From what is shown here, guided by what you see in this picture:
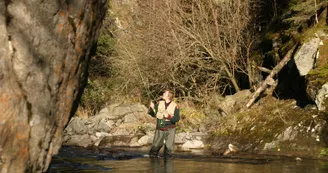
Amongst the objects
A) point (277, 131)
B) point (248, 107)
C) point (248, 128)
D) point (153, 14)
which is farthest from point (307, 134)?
point (153, 14)

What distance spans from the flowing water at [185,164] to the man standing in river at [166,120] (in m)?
0.40

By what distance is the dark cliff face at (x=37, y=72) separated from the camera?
561cm

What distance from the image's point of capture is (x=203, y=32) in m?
24.1

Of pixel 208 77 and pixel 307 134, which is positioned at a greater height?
pixel 208 77

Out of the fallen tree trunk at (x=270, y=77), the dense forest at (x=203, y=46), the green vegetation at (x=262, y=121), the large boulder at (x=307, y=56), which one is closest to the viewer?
the green vegetation at (x=262, y=121)

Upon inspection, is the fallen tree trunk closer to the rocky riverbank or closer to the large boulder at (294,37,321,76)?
the rocky riverbank

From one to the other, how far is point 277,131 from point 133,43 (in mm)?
9623

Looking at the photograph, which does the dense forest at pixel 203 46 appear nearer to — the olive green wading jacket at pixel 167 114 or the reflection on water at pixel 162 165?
the olive green wading jacket at pixel 167 114

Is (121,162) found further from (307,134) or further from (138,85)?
(138,85)

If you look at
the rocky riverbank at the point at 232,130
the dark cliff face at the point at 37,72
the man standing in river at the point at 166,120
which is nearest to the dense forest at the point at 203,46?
the rocky riverbank at the point at 232,130

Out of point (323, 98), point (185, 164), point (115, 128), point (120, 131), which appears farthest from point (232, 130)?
point (185, 164)

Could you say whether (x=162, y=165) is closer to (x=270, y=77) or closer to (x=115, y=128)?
(x=270, y=77)

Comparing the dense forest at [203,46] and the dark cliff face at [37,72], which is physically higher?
the dense forest at [203,46]

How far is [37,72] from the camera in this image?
5883 mm
